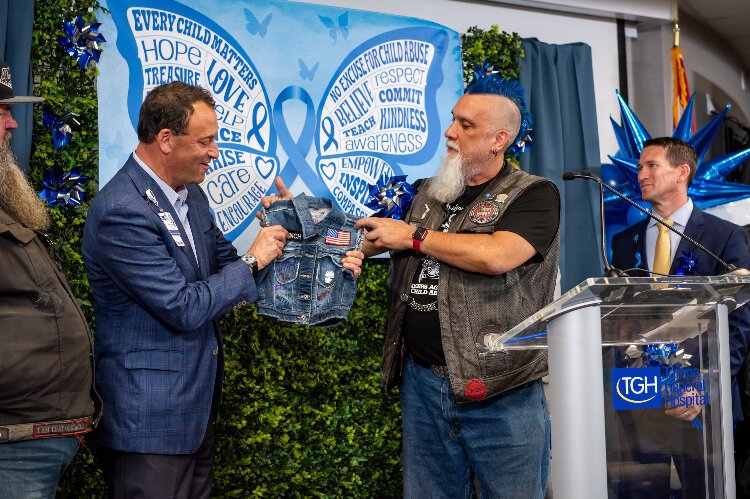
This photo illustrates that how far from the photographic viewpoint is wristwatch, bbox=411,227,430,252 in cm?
287

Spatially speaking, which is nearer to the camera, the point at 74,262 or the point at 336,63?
the point at 74,262

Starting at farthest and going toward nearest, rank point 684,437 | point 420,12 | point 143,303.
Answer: point 420,12
point 143,303
point 684,437

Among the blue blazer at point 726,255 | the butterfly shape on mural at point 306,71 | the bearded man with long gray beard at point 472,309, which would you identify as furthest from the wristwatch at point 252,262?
the blue blazer at point 726,255

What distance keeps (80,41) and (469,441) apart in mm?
2343

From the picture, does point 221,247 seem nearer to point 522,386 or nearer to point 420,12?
point 522,386

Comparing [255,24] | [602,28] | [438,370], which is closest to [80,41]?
[255,24]

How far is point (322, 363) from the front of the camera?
14.3 ft

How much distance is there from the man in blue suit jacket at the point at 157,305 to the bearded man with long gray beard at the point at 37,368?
0.11m

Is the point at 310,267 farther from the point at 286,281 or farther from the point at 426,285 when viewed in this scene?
the point at 426,285

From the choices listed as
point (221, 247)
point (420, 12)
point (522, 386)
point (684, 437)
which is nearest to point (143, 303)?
point (221, 247)

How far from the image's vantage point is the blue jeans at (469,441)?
2.78 meters

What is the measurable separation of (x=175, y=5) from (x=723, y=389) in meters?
3.01

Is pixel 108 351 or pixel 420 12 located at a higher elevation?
pixel 420 12

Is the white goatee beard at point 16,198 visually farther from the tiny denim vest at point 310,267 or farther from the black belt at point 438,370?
the black belt at point 438,370
